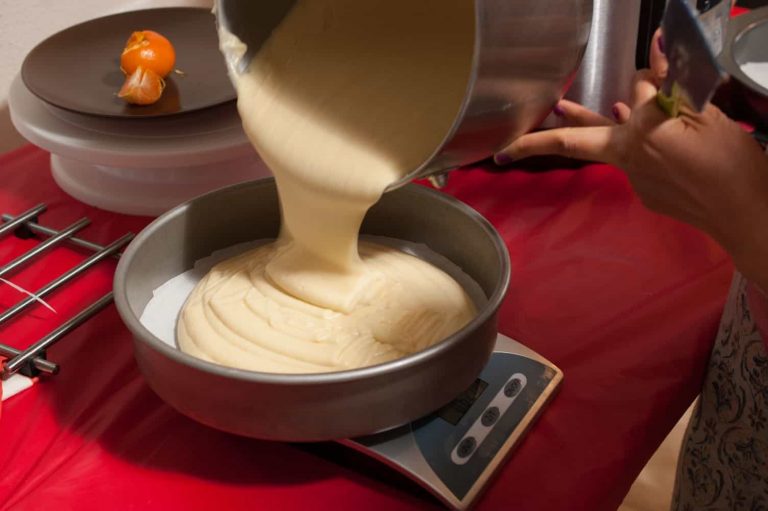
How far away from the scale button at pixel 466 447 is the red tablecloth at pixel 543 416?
0.04 m

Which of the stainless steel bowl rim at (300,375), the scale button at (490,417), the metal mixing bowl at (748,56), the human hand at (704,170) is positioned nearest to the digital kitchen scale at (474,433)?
the scale button at (490,417)

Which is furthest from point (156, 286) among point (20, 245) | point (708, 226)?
point (708, 226)

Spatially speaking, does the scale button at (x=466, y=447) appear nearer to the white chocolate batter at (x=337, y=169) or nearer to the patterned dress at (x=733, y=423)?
the white chocolate batter at (x=337, y=169)

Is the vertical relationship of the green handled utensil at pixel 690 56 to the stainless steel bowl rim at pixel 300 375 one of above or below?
above

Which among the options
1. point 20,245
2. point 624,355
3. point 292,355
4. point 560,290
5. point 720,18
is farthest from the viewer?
point 20,245

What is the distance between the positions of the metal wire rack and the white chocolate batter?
157 mm

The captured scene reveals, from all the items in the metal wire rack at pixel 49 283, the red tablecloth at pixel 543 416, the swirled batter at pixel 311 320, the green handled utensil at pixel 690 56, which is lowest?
the red tablecloth at pixel 543 416

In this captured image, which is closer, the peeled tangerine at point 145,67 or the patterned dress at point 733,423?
the patterned dress at point 733,423

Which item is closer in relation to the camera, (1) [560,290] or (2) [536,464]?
(2) [536,464]

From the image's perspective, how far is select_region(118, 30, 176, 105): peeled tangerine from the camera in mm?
1027

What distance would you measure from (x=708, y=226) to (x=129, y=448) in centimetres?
55

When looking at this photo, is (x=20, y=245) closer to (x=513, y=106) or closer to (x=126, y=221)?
(x=126, y=221)

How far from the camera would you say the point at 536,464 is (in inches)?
27.7

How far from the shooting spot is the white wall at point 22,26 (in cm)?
137
